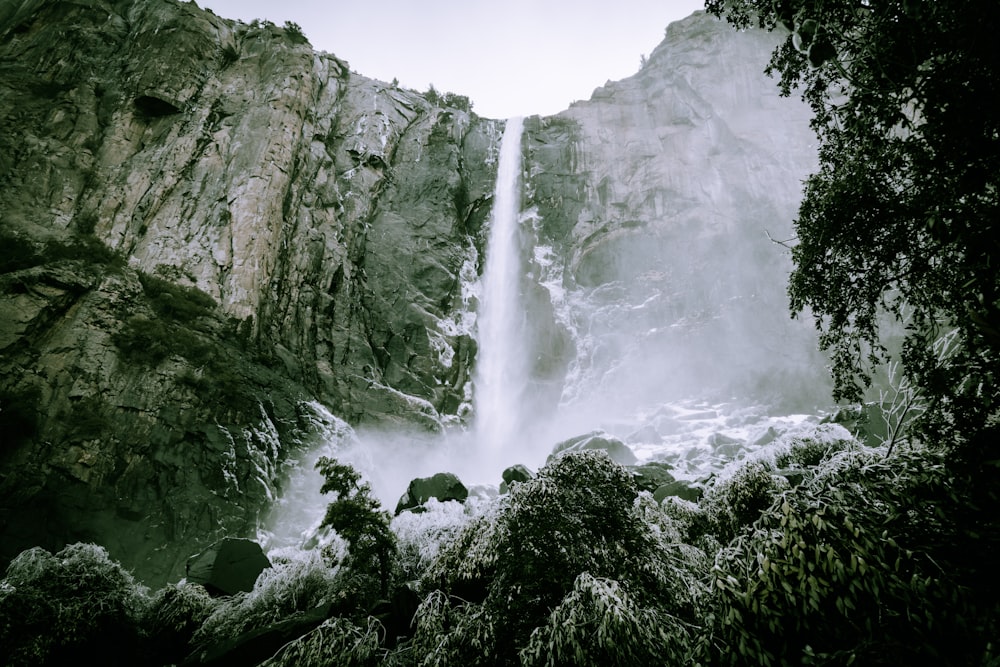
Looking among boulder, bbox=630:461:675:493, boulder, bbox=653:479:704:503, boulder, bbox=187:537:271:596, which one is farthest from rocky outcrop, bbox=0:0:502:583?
boulder, bbox=653:479:704:503

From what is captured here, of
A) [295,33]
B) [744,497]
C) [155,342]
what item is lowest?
[744,497]

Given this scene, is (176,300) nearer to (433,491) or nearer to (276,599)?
(433,491)

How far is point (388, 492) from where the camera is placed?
24.1 metres

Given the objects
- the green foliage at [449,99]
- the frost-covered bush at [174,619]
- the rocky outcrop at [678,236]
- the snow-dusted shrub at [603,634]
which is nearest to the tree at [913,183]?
the snow-dusted shrub at [603,634]

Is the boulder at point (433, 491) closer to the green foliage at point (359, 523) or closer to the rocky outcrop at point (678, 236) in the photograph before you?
the green foliage at point (359, 523)

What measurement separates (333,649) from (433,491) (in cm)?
1021

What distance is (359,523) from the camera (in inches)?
324

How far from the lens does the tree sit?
13.5 ft

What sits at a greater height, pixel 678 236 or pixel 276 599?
pixel 678 236

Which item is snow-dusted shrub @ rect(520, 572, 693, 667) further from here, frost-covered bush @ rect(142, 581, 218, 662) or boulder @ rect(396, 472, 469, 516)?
boulder @ rect(396, 472, 469, 516)

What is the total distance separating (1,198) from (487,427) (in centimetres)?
2749

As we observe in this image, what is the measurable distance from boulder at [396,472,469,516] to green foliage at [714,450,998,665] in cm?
1298

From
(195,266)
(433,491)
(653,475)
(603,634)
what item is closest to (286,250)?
(195,266)

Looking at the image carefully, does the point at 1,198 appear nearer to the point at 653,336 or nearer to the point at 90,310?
the point at 90,310
